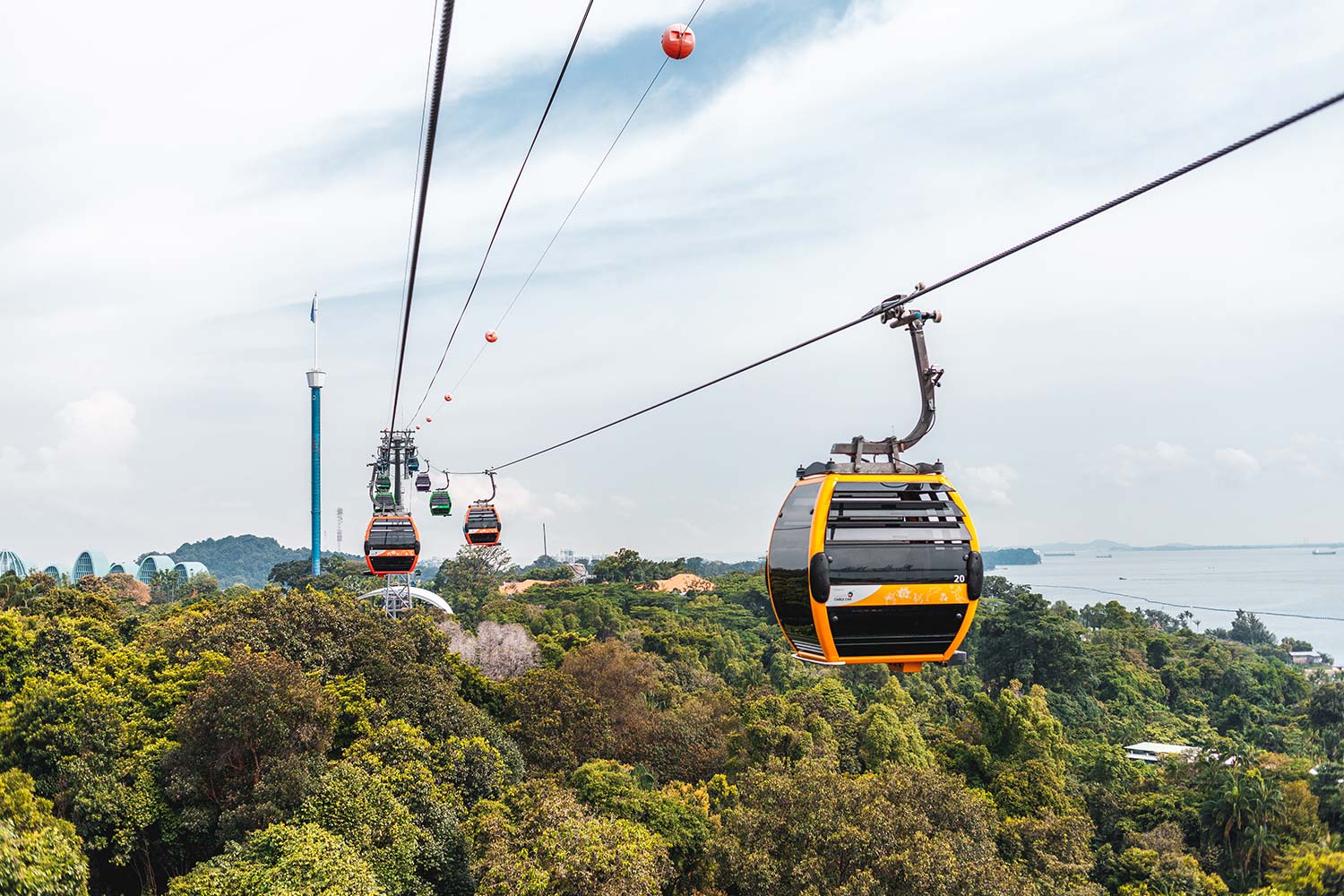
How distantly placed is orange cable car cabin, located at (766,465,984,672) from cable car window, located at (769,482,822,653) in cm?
1

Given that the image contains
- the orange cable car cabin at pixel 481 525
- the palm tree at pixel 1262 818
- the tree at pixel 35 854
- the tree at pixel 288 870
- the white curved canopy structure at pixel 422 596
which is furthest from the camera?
the white curved canopy structure at pixel 422 596

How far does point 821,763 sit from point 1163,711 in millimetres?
35824

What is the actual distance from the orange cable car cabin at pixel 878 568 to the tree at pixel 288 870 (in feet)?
35.1

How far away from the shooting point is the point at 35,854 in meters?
11.6

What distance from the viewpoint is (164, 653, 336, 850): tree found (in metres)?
17.2

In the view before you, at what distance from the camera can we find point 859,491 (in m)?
6.00

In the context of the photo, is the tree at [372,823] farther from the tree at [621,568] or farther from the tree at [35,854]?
the tree at [621,568]

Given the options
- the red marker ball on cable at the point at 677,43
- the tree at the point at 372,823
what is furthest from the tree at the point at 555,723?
the red marker ball on cable at the point at 677,43

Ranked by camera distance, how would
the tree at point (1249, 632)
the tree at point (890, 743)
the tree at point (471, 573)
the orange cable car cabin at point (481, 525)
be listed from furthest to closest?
the tree at point (1249, 632) < the tree at point (471, 573) < the tree at point (890, 743) < the orange cable car cabin at point (481, 525)

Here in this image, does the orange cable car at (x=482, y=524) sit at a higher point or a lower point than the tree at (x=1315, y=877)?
higher

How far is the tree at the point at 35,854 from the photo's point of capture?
36.1 ft

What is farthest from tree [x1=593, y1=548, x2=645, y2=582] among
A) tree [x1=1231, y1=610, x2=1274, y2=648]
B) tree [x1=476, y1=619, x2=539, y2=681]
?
tree [x1=1231, y1=610, x2=1274, y2=648]

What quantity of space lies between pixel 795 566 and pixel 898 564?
0.64 meters

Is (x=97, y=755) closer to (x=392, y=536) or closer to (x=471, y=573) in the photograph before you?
(x=392, y=536)
